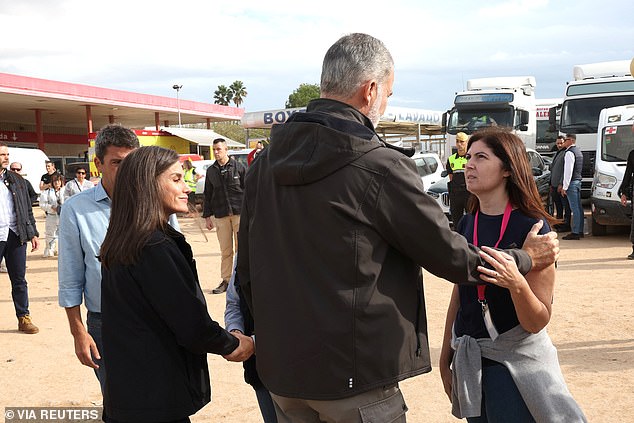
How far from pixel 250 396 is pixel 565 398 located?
9.81 feet

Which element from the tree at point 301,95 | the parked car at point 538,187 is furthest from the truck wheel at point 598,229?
the tree at point 301,95

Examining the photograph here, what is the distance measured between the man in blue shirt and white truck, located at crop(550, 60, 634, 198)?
551 inches

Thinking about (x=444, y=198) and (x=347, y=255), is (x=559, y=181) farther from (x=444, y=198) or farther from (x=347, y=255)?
(x=347, y=255)

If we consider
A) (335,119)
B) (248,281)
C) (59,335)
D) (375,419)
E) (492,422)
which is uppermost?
(335,119)

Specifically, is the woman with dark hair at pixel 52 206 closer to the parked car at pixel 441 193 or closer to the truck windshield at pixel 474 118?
the parked car at pixel 441 193

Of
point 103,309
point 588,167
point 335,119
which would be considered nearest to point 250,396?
point 103,309

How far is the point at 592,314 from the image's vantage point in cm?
691

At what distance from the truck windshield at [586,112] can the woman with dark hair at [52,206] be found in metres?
11.8

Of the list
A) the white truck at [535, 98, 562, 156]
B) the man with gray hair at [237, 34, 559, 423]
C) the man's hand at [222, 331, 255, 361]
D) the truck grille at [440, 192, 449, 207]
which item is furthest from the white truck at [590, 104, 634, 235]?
the man with gray hair at [237, 34, 559, 423]

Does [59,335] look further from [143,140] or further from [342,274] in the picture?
[143,140]

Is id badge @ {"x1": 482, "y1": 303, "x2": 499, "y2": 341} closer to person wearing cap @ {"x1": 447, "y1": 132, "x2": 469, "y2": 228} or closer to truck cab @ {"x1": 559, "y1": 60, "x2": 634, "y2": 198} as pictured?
person wearing cap @ {"x1": 447, "y1": 132, "x2": 469, "y2": 228}

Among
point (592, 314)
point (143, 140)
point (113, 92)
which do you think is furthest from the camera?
point (113, 92)

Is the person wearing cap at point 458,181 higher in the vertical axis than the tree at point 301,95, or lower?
lower

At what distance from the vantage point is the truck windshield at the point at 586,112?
52.2 feet
